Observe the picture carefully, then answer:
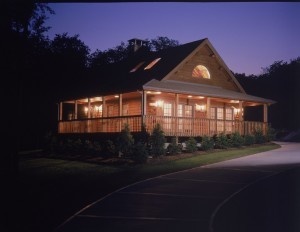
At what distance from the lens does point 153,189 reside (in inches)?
460

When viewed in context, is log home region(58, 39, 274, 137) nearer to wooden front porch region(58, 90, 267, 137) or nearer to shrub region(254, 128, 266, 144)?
wooden front porch region(58, 90, 267, 137)

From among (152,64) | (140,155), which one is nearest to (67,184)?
(140,155)

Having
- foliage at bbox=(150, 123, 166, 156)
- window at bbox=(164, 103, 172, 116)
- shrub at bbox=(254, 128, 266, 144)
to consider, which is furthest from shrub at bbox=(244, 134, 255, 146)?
foliage at bbox=(150, 123, 166, 156)

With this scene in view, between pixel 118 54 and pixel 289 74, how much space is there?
993 inches

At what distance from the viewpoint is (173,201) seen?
396 inches

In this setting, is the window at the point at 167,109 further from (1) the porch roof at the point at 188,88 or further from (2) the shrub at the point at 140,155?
(2) the shrub at the point at 140,155

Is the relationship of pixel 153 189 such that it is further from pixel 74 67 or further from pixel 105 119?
pixel 74 67

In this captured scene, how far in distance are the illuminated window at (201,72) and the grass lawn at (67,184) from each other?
7257mm

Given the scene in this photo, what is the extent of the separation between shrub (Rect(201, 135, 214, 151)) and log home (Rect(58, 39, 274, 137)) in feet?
3.59

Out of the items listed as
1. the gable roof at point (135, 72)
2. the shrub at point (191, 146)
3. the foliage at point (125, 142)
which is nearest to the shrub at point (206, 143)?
the shrub at point (191, 146)

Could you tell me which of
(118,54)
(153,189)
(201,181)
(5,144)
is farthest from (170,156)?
(118,54)

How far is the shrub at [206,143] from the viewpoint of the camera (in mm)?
21250

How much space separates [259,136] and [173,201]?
55.2 feet

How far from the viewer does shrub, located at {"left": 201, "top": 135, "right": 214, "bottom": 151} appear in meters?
21.2
